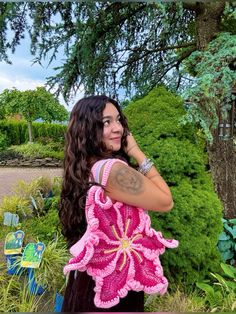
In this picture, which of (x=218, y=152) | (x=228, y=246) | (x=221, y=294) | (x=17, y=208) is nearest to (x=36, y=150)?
(x=17, y=208)

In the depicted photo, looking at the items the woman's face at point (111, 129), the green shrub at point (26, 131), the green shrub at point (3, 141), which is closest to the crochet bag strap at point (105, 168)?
the woman's face at point (111, 129)

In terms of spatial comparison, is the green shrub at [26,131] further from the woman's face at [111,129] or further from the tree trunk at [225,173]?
the woman's face at [111,129]

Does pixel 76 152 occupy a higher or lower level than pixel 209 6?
lower

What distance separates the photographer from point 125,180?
4.44ft

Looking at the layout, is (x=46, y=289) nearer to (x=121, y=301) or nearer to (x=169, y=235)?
(x=169, y=235)

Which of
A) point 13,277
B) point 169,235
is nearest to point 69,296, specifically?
point 169,235

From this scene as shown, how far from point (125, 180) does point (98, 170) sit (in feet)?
0.36

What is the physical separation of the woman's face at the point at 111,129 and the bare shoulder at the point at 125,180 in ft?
0.46

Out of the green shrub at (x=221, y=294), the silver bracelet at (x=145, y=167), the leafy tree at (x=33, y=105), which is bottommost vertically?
the green shrub at (x=221, y=294)

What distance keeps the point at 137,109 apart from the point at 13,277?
4.70 ft

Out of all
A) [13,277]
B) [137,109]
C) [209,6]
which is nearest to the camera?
[13,277]

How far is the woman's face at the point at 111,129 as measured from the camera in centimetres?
148

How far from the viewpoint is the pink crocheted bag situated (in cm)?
139

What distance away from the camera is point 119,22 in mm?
3822
